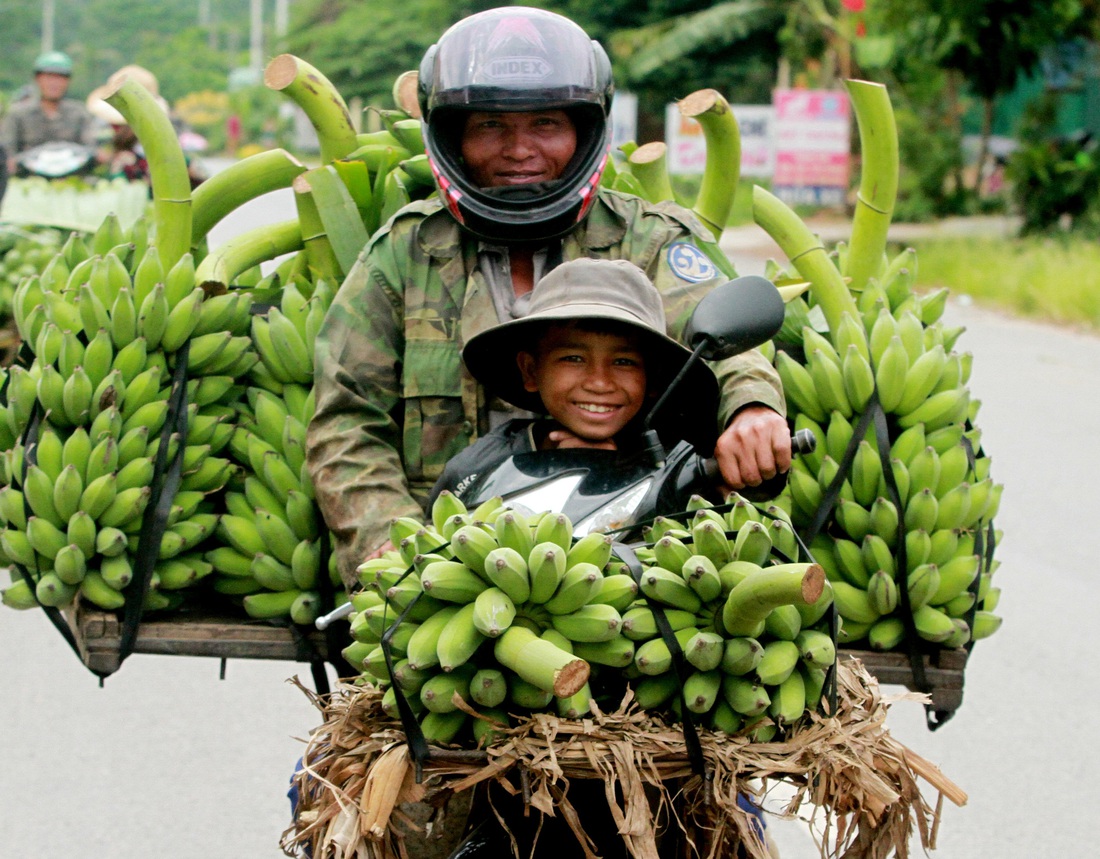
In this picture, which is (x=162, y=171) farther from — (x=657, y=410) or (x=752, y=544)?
(x=752, y=544)

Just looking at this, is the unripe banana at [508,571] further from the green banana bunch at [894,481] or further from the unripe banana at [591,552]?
the green banana bunch at [894,481]

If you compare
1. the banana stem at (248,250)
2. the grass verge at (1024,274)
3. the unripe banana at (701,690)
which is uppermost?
the banana stem at (248,250)

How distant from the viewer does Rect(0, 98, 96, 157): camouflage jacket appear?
42.8 ft

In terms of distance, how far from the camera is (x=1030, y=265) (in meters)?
17.6

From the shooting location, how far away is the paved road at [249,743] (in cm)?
470

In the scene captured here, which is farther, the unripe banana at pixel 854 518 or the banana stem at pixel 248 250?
the banana stem at pixel 248 250

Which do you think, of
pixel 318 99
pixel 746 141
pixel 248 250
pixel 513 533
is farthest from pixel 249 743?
pixel 746 141

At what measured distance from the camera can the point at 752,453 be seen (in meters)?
2.70

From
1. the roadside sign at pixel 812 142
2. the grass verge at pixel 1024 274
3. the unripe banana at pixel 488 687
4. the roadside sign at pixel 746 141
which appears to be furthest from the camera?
the roadside sign at pixel 746 141

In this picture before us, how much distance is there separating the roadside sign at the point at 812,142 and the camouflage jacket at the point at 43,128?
39.2 ft

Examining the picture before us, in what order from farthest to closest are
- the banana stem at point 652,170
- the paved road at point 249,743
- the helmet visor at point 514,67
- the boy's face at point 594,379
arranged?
the paved road at point 249,743, the banana stem at point 652,170, the helmet visor at point 514,67, the boy's face at point 594,379

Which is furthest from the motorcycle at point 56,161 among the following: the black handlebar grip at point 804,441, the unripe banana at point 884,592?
the black handlebar grip at point 804,441

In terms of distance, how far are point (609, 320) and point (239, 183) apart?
168 centimetres

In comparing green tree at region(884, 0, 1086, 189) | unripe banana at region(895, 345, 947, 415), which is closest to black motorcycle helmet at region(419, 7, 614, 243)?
unripe banana at region(895, 345, 947, 415)
